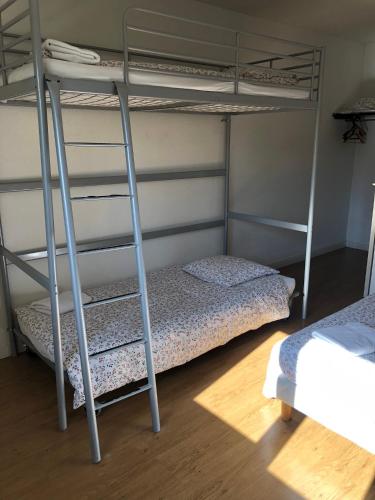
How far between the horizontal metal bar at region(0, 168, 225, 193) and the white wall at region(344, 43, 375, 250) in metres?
2.53

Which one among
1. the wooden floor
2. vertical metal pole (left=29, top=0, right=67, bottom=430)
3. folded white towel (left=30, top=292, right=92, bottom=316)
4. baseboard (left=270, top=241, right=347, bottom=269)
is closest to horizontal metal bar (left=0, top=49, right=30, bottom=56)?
vertical metal pole (left=29, top=0, right=67, bottom=430)

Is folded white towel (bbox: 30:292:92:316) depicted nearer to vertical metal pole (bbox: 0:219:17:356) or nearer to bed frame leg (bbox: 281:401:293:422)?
vertical metal pole (bbox: 0:219:17:356)

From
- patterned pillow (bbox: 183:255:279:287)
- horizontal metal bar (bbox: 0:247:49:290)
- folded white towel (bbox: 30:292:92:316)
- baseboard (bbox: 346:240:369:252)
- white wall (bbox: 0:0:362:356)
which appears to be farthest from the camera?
baseboard (bbox: 346:240:369:252)

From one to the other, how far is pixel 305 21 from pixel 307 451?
3989 mm

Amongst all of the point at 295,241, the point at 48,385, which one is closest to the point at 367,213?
the point at 295,241

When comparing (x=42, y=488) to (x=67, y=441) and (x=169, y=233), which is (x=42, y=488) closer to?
(x=67, y=441)

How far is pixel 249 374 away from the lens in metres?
2.91

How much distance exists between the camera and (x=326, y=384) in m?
2.17

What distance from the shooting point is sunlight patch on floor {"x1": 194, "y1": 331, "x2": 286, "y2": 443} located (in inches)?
95.0

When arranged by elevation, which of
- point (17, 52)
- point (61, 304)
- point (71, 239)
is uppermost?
point (17, 52)

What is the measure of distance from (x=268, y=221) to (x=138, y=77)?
2.02 metres

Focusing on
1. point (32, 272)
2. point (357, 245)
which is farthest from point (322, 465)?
point (357, 245)

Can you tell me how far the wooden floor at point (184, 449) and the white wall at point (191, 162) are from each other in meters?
1.03

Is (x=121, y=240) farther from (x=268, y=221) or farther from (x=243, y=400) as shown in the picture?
(x=243, y=400)
